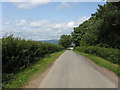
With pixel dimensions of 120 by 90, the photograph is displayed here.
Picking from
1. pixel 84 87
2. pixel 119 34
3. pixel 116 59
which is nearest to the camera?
pixel 84 87

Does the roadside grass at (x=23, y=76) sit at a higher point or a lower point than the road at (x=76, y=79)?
lower

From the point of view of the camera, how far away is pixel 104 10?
24.6m

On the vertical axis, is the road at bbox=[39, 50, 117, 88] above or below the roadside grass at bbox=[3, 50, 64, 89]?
above

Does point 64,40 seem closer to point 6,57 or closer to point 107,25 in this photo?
point 107,25

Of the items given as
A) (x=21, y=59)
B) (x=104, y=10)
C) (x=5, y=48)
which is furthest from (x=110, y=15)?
Result: (x=5, y=48)

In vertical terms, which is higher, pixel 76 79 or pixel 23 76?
pixel 76 79

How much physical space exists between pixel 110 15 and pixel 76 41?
69.9m

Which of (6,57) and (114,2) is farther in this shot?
(114,2)

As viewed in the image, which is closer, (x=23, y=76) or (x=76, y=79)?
(x=76, y=79)

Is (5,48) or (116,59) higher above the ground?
(5,48)

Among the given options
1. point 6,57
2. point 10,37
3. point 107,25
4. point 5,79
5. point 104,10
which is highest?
point 104,10

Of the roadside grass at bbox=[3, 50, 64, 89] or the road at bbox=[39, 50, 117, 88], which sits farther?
the roadside grass at bbox=[3, 50, 64, 89]

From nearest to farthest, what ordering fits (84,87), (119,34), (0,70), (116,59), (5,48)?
(84,87) < (0,70) < (5,48) < (116,59) < (119,34)

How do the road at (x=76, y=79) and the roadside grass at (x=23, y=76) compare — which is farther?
the roadside grass at (x=23, y=76)
